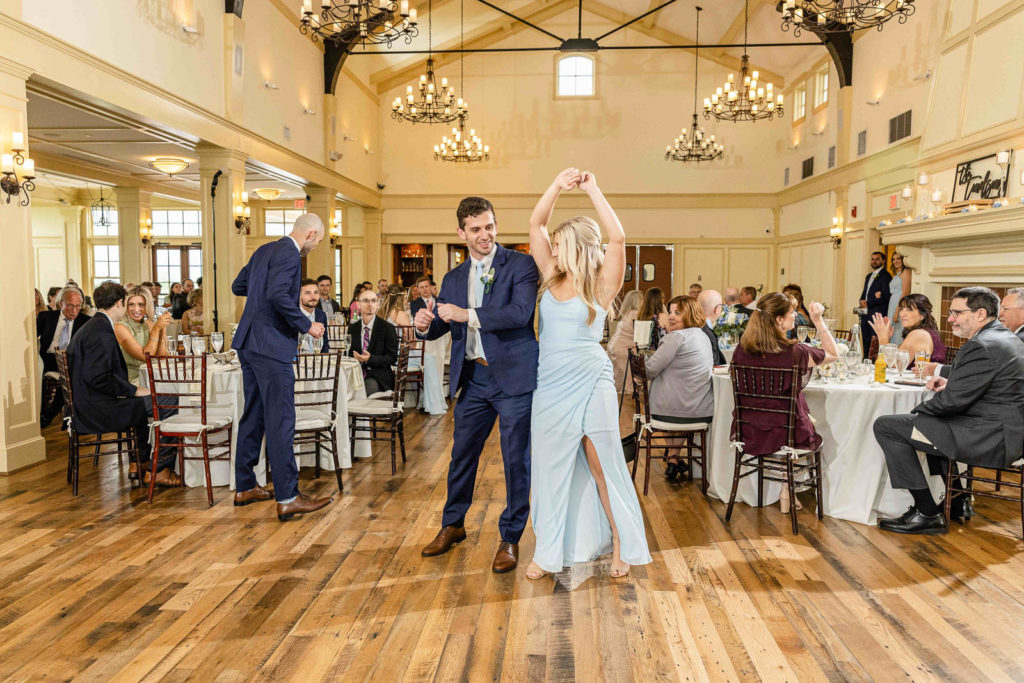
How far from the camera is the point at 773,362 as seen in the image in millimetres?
4270

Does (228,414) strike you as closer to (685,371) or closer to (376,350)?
(376,350)

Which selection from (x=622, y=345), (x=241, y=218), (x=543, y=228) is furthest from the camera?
(x=241, y=218)

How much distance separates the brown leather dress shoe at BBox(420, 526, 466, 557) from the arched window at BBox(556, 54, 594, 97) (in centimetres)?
1428

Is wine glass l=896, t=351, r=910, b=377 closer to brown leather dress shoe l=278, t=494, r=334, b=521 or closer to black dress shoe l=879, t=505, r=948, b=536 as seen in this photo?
black dress shoe l=879, t=505, r=948, b=536

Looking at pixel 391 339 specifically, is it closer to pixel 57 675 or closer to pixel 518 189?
pixel 57 675

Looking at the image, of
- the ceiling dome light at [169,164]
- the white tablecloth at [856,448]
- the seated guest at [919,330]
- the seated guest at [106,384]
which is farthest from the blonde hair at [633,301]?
the ceiling dome light at [169,164]

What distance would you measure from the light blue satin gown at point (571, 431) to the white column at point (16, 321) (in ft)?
14.0

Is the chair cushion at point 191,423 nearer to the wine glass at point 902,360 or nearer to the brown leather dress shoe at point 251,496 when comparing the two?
the brown leather dress shoe at point 251,496

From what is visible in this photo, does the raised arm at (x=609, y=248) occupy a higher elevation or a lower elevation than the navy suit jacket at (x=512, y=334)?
higher

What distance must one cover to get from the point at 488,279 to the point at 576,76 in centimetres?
1435

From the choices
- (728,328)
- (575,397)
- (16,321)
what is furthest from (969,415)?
(16,321)

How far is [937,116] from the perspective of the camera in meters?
8.54

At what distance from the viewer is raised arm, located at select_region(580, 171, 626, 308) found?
10.1 feet

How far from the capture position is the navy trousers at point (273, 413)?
426cm
